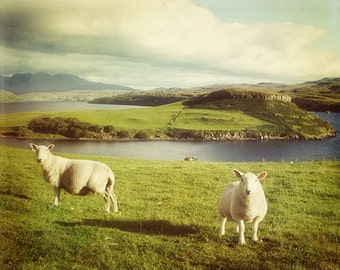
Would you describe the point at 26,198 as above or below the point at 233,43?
below

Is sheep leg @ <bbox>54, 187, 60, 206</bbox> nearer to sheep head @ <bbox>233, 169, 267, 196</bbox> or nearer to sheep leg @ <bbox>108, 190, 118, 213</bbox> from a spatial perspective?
sheep leg @ <bbox>108, 190, 118, 213</bbox>

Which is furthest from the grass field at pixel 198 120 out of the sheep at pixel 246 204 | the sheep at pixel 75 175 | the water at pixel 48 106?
the sheep at pixel 246 204

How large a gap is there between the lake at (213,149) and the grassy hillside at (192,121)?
19cm

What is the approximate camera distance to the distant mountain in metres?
8.66

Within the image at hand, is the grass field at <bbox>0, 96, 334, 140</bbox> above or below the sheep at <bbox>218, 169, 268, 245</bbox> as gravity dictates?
above

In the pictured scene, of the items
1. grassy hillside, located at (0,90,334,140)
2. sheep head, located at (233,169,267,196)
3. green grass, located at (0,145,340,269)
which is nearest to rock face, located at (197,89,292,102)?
grassy hillside, located at (0,90,334,140)

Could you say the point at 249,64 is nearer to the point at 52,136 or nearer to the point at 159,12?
the point at 159,12

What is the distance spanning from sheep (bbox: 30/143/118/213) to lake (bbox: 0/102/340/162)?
47 cm

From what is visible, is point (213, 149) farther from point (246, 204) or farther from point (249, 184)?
point (249, 184)

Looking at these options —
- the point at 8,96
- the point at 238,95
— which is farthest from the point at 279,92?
the point at 8,96

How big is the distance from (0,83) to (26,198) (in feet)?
9.89

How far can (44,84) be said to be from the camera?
871cm

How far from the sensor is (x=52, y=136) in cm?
856

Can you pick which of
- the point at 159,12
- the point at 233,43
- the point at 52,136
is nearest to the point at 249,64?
the point at 233,43
